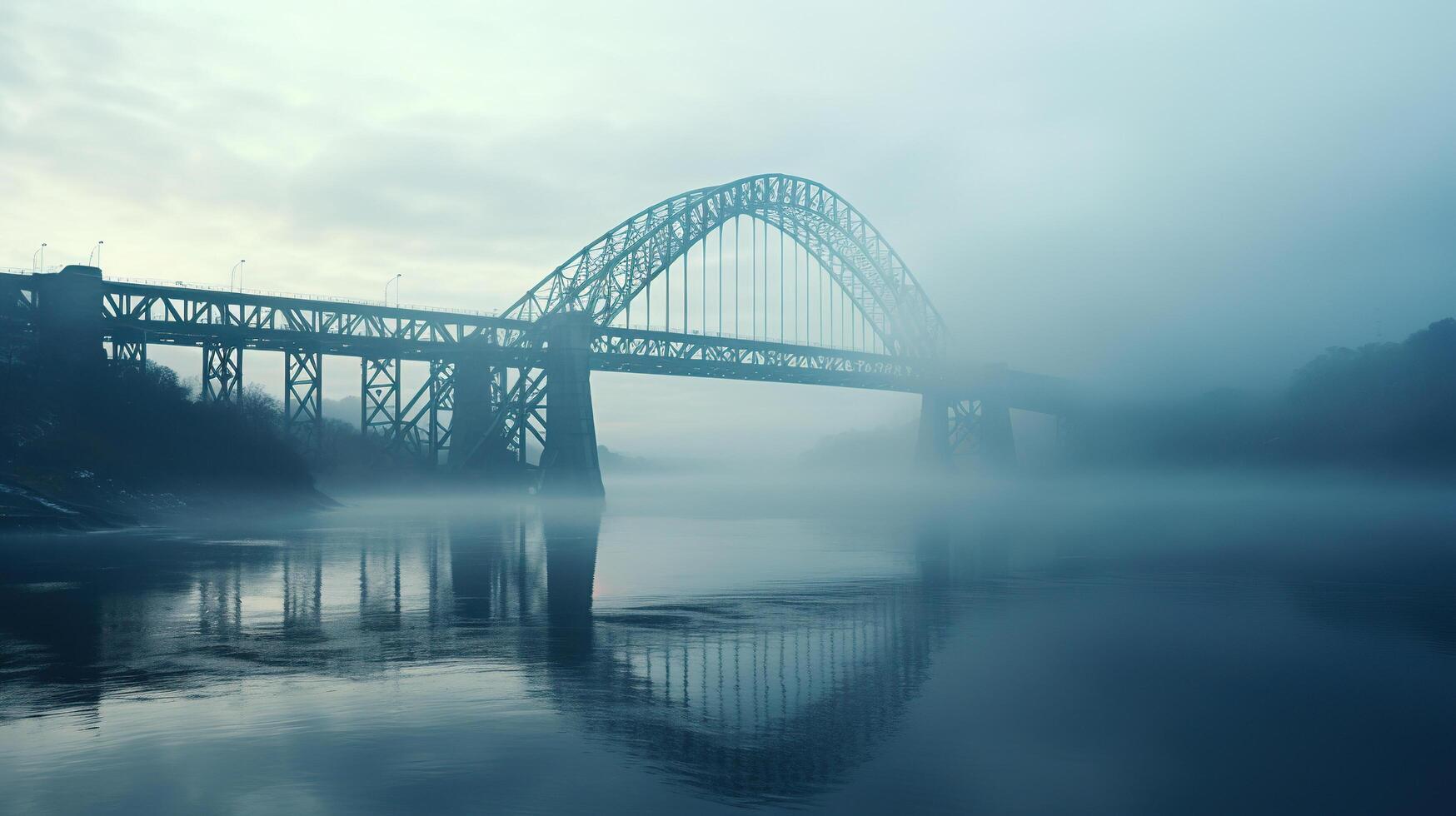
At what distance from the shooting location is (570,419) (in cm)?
9106

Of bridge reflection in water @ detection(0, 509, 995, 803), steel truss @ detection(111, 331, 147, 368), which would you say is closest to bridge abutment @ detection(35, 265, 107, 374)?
steel truss @ detection(111, 331, 147, 368)

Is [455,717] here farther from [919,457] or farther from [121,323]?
[919,457]

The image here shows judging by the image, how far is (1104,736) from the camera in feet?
41.3

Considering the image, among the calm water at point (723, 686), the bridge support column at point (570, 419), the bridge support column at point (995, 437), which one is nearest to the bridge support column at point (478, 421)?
the bridge support column at point (570, 419)

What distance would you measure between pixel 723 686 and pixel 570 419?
76936 millimetres

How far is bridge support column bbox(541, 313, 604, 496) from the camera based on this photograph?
90312mm

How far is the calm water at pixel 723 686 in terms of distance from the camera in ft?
35.0

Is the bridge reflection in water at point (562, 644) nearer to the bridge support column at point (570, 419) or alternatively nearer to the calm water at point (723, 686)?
the calm water at point (723, 686)

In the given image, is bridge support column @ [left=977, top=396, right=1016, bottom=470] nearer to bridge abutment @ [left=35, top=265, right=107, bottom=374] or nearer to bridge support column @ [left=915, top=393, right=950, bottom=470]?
bridge support column @ [left=915, top=393, right=950, bottom=470]

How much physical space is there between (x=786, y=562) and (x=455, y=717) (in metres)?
21.9

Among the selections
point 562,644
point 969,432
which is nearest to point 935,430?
point 969,432

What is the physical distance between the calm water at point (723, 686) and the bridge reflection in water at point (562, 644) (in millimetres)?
81

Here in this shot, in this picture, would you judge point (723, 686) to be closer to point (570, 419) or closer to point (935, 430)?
point (570, 419)

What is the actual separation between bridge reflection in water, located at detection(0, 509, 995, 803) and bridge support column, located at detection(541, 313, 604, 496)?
57817 mm
